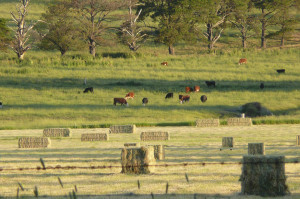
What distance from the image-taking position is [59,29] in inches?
3740

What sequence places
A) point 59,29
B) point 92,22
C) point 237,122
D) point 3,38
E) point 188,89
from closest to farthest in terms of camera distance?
point 237,122 → point 188,89 → point 3,38 → point 59,29 → point 92,22

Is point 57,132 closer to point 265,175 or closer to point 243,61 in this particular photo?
point 265,175

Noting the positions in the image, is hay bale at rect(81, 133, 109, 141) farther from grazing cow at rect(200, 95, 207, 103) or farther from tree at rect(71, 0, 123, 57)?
tree at rect(71, 0, 123, 57)

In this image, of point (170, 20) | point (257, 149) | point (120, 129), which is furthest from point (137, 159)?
point (170, 20)

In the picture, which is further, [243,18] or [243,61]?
[243,18]

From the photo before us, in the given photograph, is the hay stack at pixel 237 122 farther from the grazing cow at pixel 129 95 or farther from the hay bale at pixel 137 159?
the hay bale at pixel 137 159

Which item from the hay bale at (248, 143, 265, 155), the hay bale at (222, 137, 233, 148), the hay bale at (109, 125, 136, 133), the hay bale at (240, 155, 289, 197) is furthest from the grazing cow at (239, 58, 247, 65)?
the hay bale at (240, 155, 289, 197)

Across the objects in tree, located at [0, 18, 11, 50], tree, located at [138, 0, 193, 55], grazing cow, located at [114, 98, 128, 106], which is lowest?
grazing cow, located at [114, 98, 128, 106]

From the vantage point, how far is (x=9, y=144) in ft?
95.4

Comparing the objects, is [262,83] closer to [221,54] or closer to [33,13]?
[221,54]

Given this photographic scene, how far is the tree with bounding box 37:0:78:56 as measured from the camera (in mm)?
94875

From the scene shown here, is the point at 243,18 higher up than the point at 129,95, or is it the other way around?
the point at 243,18

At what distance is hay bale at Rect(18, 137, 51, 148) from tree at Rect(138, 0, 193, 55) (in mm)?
71746

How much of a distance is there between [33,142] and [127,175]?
10.8 meters
